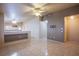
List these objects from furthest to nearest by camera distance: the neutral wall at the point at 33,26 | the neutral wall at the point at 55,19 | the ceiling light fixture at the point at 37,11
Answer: the neutral wall at the point at 55,19 < the neutral wall at the point at 33,26 < the ceiling light fixture at the point at 37,11

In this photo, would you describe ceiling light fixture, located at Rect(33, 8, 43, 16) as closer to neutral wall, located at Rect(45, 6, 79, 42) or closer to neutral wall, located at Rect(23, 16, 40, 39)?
neutral wall, located at Rect(23, 16, 40, 39)

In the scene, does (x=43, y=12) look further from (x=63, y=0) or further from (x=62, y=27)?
(x=62, y=27)

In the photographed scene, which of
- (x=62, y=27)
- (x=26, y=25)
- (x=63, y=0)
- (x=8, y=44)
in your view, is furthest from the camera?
(x=62, y=27)

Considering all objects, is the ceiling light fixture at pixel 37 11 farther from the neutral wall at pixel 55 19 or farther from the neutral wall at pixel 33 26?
the neutral wall at pixel 55 19

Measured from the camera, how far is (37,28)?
286cm

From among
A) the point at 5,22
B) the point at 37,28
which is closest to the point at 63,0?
the point at 37,28

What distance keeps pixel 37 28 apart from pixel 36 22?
0.19m

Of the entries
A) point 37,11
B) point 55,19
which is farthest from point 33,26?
point 55,19

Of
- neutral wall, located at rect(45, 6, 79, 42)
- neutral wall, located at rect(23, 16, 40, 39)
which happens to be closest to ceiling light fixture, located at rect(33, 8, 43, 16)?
neutral wall, located at rect(23, 16, 40, 39)

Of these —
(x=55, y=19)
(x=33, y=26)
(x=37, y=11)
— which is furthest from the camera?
(x=55, y=19)

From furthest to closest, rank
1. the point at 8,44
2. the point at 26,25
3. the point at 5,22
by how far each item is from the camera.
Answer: the point at 8,44, the point at 26,25, the point at 5,22

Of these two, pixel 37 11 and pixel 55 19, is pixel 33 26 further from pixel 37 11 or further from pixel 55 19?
pixel 55 19

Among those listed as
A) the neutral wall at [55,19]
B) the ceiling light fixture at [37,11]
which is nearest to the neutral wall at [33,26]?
the ceiling light fixture at [37,11]

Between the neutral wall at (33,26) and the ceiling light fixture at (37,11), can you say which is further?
the neutral wall at (33,26)
